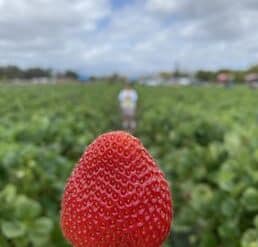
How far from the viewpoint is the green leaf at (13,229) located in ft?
10.7

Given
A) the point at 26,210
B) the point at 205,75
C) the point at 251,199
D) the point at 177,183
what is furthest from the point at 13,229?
the point at 205,75

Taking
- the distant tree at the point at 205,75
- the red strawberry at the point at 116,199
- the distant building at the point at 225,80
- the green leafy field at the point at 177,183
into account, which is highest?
the red strawberry at the point at 116,199

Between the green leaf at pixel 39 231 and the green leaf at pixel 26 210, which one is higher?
the green leaf at pixel 26 210

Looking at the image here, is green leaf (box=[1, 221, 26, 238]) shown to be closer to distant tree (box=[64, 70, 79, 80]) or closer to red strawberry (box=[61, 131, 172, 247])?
red strawberry (box=[61, 131, 172, 247])

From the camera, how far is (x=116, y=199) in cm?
63

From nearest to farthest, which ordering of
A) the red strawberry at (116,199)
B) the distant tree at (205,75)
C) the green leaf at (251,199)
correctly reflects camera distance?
the red strawberry at (116,199) → the green leaf at (251,199) → the distant tree at (205,75)

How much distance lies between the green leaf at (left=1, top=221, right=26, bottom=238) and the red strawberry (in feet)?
8.74

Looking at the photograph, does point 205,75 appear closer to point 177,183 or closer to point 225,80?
point 225,80

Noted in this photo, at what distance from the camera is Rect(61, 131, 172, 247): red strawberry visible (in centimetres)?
60

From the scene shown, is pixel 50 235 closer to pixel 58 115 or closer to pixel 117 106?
pixel 58 115

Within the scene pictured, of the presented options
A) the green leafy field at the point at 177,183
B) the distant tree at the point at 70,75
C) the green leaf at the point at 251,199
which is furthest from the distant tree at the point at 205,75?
the green leaf at the point at 251,199

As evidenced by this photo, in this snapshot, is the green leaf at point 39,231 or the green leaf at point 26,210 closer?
the green leaf at point 26,210

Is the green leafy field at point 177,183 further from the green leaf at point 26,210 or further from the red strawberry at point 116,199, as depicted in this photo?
the red strawberry at point 116,199

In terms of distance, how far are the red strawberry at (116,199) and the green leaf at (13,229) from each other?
2663 millimetres
